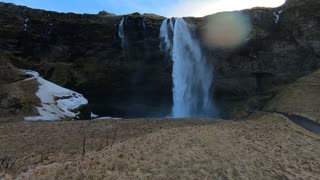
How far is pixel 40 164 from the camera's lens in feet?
59.4

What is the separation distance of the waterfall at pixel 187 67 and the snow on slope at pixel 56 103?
12.5 metres

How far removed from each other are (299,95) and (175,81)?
16.0 metres

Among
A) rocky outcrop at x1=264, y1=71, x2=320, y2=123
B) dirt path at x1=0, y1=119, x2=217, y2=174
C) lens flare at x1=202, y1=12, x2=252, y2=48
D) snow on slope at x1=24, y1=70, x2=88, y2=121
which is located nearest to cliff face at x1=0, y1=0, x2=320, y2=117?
lens flare at x1=202, y1=12, x2=252, y2=48

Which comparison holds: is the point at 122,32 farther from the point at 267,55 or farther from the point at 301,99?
the point at 301,99

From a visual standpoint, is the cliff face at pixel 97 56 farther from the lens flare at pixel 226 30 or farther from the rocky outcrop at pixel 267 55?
the rocky outcrop at pixel 267 55

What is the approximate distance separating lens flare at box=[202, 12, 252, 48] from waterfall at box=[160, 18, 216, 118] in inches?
76.1

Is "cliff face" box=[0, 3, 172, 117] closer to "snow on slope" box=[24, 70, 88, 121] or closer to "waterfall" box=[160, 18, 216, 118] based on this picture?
"waterfall" box=[160, 18, 216, 118]

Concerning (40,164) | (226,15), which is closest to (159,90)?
(226,15)

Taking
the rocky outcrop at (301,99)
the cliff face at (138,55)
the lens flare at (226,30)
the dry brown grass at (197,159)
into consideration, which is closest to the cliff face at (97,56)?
the cliff face at (138,55)

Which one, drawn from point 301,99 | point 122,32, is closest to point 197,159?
point 301,99

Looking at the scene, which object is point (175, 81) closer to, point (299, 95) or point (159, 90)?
point (159, 90)

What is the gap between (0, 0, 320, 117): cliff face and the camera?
48562 mm

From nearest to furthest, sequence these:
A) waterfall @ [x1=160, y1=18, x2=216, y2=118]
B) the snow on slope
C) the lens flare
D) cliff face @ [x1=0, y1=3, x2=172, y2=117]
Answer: the snow on slope
the lens flare
waterfall @ [x1=160, y1=18, x2=216, y2=118]
cliff face @ [x1=0, y1=3, x2=172, y2=117]

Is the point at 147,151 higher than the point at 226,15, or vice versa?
the point at 226,15
